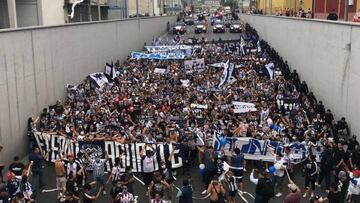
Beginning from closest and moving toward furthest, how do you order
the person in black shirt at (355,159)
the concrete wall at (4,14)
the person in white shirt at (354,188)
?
the person in white shirt at (354,188)
the person in black shirt at (355,159)
the concrete wall at (4,14)

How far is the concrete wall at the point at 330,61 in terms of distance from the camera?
1606cm

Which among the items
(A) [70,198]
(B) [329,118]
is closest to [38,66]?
(A) [70,198]

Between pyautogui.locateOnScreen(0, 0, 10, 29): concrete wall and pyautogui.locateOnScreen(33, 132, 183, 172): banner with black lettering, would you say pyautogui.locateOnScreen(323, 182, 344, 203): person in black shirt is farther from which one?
pyautogui.locateOnScreen(0, 0, 10, 29): concrete wall

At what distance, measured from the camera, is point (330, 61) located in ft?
63.6

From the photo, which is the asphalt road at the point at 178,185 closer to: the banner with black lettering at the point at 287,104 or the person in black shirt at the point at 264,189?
the person in black shirt at the point at 264,189

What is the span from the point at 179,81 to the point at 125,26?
41.7ft


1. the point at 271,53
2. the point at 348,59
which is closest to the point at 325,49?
the point at 348,59

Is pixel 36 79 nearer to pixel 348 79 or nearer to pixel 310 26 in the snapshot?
pixel 348 79

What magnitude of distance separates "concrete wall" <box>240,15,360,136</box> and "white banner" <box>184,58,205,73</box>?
537 centimetres

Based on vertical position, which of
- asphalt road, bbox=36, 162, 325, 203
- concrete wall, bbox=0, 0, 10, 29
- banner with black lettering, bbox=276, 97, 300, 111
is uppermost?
concrete wall, bbox=0, 0, 10, 29

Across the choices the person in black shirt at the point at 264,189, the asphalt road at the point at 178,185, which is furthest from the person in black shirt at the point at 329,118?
the person in black shirt at the point at 264,189

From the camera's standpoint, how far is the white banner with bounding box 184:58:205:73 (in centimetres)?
2786

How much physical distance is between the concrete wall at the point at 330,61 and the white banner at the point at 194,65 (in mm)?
5371

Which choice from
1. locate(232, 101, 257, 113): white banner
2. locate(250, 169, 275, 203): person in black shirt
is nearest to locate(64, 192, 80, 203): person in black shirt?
locate(250, 169, 275, 203): person in black shirt
